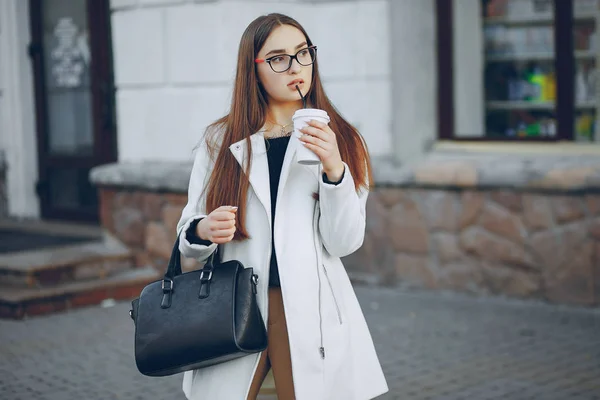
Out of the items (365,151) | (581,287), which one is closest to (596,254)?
(581,287)

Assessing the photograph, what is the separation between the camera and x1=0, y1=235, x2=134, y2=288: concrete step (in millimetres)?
7492

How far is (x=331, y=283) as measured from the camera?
3.16 metres

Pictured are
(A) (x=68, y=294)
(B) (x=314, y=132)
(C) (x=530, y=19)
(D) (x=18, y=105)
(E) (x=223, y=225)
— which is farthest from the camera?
(D) (x=18, y=105)

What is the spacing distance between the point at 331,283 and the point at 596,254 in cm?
411

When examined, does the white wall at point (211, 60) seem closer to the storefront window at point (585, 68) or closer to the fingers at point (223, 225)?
the storefront window at point (585, 68)

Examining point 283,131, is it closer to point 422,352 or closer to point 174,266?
point 174,266

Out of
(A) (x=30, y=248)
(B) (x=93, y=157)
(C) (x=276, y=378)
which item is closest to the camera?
(C) (x=276, y=378)

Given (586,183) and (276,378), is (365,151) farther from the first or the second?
(586,183)

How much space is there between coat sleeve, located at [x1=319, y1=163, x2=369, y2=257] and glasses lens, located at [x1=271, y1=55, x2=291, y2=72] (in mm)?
377

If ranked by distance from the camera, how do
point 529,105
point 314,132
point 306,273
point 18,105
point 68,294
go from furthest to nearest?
point 18,105
point 529,105
point 68,294
point 306,273
point 314,132

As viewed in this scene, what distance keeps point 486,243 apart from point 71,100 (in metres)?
4.90

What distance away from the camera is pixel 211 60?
776 centimetres

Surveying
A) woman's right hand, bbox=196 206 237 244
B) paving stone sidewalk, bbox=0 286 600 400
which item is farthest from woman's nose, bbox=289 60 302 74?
paving stone sidewalk, bbox=0 286 600 400

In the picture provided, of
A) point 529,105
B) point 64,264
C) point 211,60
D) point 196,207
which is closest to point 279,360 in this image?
point 196,207
